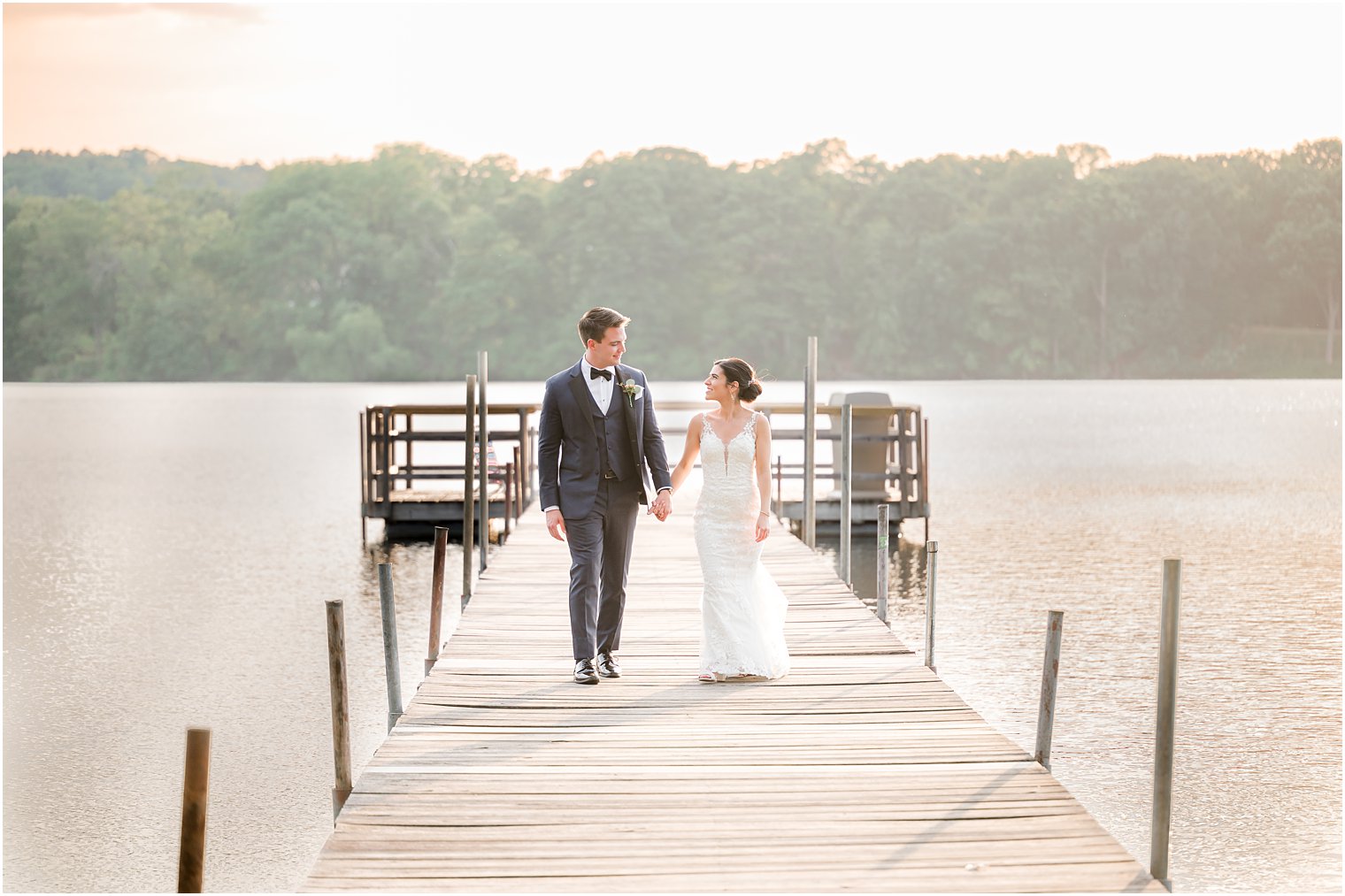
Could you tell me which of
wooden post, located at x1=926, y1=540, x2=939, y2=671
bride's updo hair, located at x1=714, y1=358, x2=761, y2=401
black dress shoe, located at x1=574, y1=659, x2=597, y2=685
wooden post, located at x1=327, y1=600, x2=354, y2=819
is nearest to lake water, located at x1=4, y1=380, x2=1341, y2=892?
wooden post, located at x1=926, y1=540, x2=939, y2=671

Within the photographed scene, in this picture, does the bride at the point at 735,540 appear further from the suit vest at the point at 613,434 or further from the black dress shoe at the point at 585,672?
the black dress shoe at the point at 585,672

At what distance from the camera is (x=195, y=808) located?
Answer: 4.84 m

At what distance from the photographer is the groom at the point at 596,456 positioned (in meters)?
7.70

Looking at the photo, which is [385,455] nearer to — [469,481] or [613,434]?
[469,481]

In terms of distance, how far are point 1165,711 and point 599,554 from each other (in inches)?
122

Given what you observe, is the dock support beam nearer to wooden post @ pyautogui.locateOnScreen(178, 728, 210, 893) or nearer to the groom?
the groom

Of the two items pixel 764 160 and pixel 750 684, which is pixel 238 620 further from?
pixel 764 160

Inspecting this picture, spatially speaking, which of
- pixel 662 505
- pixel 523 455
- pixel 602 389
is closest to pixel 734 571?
pixel 662 505

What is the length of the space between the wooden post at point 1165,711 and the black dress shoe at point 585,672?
318 cm

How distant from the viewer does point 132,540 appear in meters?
26.5

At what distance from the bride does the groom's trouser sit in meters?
0.33

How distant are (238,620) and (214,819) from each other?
327 inches

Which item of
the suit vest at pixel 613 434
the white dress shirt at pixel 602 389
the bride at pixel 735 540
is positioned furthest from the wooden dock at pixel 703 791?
the white dress shirt at pixel 602 389

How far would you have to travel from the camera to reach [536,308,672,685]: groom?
7.70 metres
